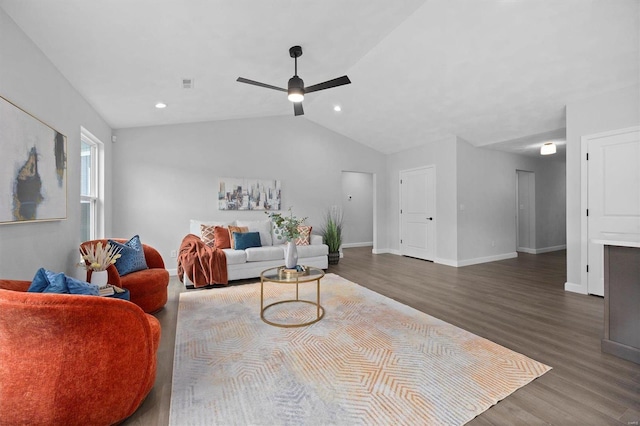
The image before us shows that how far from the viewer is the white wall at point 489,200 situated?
562 centimetres

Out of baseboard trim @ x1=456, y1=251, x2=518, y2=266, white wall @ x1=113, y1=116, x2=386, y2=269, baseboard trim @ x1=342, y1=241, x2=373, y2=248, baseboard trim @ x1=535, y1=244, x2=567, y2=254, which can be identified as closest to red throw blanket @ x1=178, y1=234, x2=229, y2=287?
white wall @ x1=113, y1=116, x2=386, y2=269

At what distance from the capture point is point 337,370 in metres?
1.99

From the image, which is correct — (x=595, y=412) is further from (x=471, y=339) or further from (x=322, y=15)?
(x=322, y=15)

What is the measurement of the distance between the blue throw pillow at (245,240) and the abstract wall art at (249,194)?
0.96 meters

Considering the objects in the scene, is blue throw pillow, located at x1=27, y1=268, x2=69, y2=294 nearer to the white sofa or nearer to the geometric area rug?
the geometric area rug

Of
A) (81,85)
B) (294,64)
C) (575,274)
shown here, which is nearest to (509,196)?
(575,274)

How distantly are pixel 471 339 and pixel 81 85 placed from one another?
4.45 m

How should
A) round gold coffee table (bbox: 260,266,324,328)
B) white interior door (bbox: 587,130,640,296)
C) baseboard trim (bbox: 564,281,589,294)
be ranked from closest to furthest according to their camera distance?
round gold coffee table (bbox: 260,266,324,328) → white interior door (bbox: 587,130,640,296) → baseboard trim (bbox: 564,281,589,294)

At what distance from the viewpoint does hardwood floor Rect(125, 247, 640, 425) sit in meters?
1.60

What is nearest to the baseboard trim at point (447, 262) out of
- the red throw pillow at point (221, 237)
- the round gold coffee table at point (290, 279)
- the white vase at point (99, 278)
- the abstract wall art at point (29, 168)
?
the round gold coffee table at point (290, 279)

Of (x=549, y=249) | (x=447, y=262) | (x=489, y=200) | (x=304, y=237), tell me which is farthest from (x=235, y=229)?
(x=549, y=249)

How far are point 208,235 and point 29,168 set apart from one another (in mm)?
2795

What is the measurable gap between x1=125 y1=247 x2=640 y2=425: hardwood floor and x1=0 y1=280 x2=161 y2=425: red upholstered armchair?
0.26 m

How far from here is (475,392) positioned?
Answer: 5.74ft
